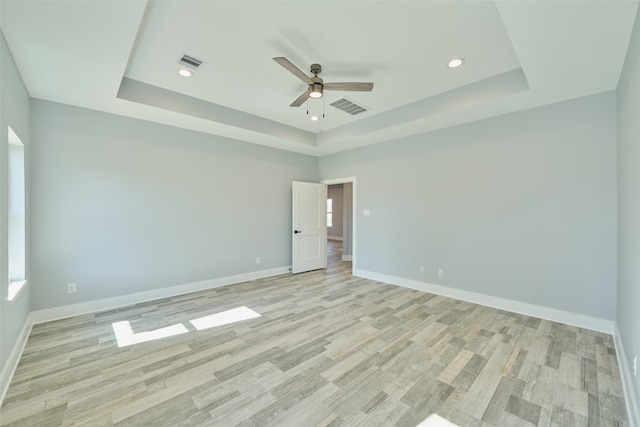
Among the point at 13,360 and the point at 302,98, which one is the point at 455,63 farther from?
the point at 13,360

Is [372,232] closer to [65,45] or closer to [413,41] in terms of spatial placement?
[413,41]

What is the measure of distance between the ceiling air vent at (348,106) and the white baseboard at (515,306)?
3.03m

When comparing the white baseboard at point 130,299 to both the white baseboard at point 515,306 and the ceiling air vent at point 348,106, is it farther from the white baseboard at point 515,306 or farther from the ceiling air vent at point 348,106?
the ceiling air vent at point 348,106

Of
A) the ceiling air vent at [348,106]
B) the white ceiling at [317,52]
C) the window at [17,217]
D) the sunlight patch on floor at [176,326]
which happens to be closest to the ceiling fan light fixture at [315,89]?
the white ceiling at [317,52]

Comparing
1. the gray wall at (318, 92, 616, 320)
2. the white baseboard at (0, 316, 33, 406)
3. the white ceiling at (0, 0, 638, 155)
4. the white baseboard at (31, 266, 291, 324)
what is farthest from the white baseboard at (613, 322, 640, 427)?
the white baseboard at (31, 266, 291, 324)

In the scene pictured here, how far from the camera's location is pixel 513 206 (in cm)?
362

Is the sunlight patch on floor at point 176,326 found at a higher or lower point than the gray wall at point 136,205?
lower

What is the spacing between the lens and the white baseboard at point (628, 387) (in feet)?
5.50

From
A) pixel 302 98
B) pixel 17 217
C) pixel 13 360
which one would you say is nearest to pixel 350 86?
pixel 302 98

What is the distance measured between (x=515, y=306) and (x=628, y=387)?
5.58 feet

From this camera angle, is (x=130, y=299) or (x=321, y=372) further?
(x=130, y=299)

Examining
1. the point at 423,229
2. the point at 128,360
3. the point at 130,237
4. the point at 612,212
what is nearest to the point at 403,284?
the point at 423,229

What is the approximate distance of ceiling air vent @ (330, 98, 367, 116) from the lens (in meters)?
3.97

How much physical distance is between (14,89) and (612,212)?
244 inches
